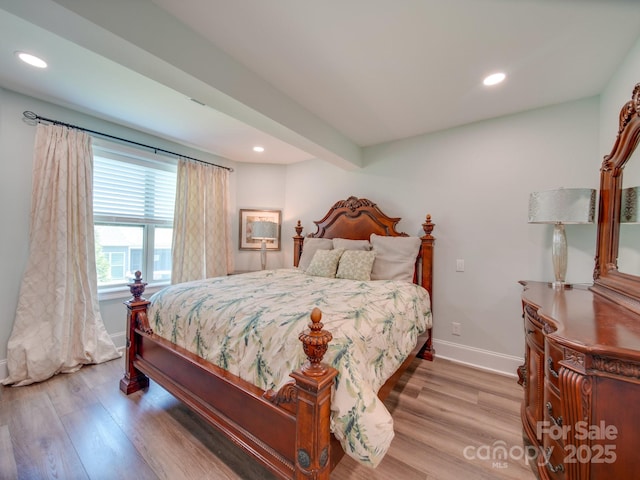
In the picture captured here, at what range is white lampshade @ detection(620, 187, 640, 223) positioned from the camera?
56.8 inches

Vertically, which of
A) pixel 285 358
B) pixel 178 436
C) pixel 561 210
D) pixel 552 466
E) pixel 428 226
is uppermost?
pixel 561 210

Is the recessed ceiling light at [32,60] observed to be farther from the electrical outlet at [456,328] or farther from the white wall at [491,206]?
the electrical outlet at [456,328]

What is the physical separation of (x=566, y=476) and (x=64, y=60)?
368cm

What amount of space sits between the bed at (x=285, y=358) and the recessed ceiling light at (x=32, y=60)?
1.74m

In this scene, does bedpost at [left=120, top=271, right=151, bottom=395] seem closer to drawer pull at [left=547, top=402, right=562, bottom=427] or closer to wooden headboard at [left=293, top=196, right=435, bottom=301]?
wooden headboard at [left=293, top=196, right=435, bottom=301]

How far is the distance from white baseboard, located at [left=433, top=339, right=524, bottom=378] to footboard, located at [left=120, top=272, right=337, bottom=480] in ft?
7.03

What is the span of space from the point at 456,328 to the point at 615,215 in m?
1.65

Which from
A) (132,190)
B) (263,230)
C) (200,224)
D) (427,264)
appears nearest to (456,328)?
(427,264)

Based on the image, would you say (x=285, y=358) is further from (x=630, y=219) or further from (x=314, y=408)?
(x=630, y=219)

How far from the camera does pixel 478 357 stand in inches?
105

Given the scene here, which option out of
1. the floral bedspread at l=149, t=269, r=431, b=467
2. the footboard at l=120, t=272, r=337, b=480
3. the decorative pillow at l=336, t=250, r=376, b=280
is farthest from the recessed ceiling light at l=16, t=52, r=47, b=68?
the decorative pillow at l=336, t=250, r=376, b=280

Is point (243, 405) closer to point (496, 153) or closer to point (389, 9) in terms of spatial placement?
point (389, 9)

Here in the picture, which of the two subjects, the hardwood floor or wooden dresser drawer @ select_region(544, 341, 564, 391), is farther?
the hardwood floor

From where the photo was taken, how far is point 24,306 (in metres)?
2.30
